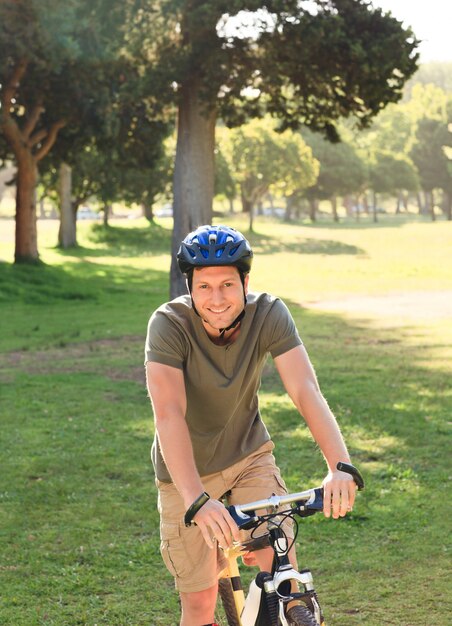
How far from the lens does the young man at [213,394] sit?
3699mm

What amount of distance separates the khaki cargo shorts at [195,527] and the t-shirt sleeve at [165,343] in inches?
21.0

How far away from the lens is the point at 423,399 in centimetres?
1198

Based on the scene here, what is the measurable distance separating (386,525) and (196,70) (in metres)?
12.8

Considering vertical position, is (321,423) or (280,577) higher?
(321,423)

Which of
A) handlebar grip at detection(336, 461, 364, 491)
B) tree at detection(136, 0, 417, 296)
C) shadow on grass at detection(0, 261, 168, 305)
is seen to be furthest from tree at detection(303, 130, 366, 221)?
handlebar grip at detection(336, 461, 364, 491)

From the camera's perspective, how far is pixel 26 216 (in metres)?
32.5

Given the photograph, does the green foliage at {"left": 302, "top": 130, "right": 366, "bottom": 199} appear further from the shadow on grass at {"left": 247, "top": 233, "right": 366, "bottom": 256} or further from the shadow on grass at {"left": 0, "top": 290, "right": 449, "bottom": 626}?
the shadow on grass at {"left": 0, "top": 290, "right": 449, "bottom": 626}

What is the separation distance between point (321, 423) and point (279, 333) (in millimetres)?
372

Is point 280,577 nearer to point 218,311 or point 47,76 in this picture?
point 218,311

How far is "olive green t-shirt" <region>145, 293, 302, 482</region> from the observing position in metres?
3.82

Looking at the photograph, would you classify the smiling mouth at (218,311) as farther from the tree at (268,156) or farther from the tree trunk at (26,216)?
the tree at (268,156)

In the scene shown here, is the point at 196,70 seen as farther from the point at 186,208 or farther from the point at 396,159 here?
the point at 396,159

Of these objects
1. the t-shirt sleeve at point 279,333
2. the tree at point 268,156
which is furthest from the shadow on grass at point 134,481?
the tree at point 268,156

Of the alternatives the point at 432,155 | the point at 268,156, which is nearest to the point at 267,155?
the point at 268,156
